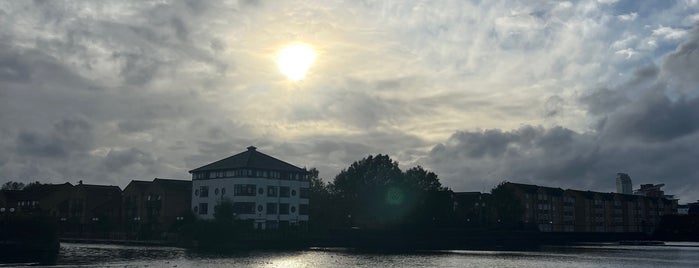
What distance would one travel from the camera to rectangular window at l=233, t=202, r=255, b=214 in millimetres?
137250

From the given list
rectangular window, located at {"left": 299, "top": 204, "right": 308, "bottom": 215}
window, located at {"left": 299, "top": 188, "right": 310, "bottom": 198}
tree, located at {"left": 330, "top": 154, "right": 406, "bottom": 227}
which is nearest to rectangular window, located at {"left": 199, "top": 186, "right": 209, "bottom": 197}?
window, located at {"left": 299, "top": 188, "right": 310, "bottom": 198}

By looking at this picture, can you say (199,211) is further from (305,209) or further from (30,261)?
(30,261)

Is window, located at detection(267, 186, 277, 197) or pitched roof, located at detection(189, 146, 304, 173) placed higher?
pitched roof, located at detection(189, 146, 304, 173)

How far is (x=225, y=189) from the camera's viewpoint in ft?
461

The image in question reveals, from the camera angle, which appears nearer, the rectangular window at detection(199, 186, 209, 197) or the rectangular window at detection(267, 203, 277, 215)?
the rectangular window at detection(267, 203, 277, 215)

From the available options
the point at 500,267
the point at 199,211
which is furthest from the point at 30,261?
the point at 199,211

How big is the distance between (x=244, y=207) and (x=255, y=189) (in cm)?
443

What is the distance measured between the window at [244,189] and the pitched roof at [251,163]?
12.9ft

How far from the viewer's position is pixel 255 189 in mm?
139750

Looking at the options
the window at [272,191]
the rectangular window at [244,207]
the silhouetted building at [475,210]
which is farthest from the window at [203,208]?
the silhouetted building at [475,210]

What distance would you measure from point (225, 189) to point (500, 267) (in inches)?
2919

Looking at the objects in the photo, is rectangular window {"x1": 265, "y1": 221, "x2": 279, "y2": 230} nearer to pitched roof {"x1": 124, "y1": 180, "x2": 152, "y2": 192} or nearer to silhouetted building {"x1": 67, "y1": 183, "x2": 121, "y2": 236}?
pitched roof {"x1": 124, "y1": 180, "x2": 152, "y2": 192}

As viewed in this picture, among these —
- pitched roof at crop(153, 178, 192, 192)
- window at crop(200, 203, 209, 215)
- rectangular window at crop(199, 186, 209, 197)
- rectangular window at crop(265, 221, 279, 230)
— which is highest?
pitched roof at crop(153, 178, 192, 192)

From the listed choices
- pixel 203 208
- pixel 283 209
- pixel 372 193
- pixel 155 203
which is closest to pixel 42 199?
pixel 155 203
